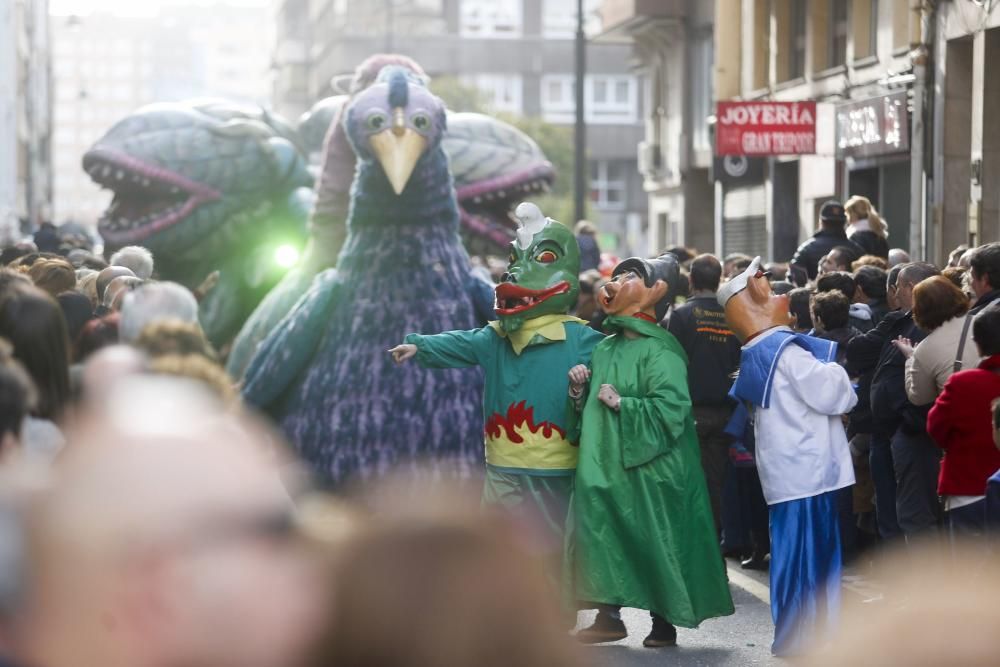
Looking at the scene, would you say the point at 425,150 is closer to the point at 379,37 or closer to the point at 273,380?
the point at 273,380

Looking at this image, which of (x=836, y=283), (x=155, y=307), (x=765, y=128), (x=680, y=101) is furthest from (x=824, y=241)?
(x=680, y=101)

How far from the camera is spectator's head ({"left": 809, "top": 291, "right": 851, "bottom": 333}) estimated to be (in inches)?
359

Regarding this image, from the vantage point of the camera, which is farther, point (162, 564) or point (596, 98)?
point (596, 98)

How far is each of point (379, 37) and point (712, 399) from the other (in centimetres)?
6291

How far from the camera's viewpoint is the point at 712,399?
10016 mm

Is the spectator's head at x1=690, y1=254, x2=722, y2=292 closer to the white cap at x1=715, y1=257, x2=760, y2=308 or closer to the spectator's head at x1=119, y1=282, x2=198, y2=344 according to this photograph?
the white cap at x1=715, y1=257, x2=760, y2=308

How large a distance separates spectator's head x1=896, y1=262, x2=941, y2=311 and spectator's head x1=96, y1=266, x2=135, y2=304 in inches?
147

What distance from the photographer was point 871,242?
12.9 metres

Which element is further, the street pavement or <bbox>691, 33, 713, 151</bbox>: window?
<bbox>691, 33, 713, 151</bbox>: window

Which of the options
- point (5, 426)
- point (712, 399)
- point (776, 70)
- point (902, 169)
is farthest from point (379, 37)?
point (5, 426)

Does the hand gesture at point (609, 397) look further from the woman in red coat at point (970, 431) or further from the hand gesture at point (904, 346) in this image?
the hand gesture at point (904, 346)

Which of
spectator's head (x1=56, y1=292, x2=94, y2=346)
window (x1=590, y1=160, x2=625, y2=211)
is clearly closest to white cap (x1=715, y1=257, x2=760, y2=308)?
spectator's head (x1=56, y1=292, x2=94, y2=346)

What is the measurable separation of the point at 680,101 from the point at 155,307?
30.5 meters

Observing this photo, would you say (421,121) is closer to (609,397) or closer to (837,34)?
(609,397)
